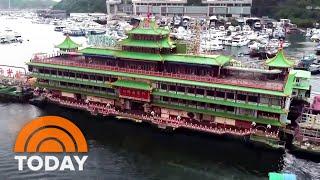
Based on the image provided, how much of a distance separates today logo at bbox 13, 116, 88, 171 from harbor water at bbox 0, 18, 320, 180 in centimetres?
97

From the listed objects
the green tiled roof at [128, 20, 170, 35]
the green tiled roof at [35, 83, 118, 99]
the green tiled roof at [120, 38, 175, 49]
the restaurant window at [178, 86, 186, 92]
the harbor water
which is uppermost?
the green tiled roof at [128, 20, 170, 35]

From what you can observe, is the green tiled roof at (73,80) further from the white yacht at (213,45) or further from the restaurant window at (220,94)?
the white yacht at (213,45)

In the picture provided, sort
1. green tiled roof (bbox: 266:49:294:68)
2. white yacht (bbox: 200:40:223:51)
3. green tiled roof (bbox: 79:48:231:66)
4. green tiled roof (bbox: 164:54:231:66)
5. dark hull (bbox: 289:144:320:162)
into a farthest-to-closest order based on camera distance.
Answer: white yacht (bbox: 200:40:223:51) < green tiled roof (bbox: 79:48:231:66) < green tiled roof (bbox: 164:54:231:66) < green tiled roof (bbox: 266:49:294:68) < dark hull (bbox: 289:144:320:162)

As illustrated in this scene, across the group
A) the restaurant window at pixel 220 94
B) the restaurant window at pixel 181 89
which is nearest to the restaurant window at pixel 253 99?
the restaurant window at pixel 220 94

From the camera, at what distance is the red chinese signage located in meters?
55.6

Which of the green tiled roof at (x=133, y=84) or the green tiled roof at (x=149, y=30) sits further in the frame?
the green tiled roof at (x=149, y=30)

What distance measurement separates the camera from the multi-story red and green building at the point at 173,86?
49500 millimetres

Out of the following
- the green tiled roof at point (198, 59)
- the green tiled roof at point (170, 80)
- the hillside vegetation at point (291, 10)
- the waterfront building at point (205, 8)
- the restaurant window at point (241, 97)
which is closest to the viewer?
the green tiled roof at point (170, 80)

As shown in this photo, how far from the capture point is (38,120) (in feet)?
190

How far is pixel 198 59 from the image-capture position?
2158 inches

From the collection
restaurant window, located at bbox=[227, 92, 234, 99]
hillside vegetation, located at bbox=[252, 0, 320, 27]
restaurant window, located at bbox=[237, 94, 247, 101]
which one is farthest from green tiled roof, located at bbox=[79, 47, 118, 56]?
hillside vegetation, located at bbox=[252, 0, 320, 27]

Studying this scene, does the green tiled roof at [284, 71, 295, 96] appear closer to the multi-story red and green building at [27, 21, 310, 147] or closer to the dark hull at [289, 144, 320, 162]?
the multi-story red and green building at [27, 21, 310, 147]

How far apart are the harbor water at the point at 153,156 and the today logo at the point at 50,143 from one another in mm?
968

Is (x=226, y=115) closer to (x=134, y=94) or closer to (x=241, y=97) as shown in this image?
(x=241, y=97)
